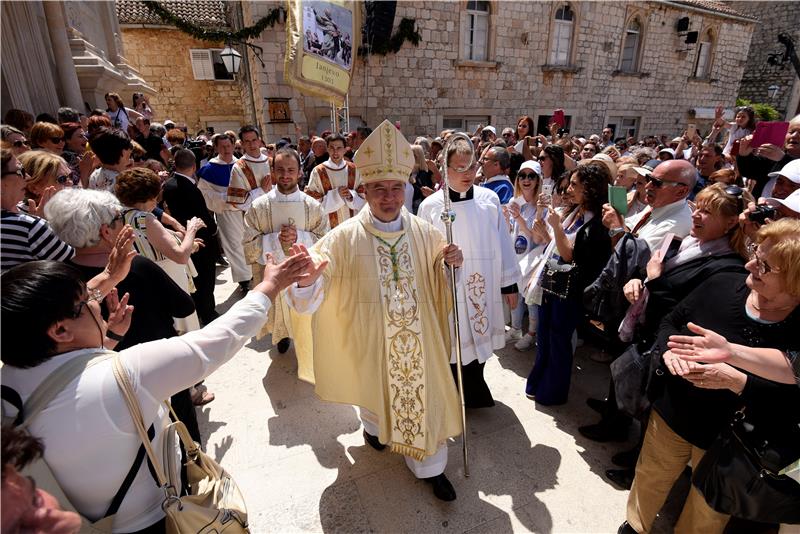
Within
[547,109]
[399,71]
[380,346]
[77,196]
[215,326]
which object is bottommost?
[380,346]

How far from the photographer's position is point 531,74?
51.1 ft

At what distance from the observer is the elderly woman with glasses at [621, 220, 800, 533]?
1630 mm

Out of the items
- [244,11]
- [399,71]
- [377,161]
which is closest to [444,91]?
[399,71]

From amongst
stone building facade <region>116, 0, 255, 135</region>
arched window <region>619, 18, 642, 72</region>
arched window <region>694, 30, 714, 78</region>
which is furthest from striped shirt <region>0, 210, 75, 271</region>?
arched window <region>694, 30, 714, 78</region>

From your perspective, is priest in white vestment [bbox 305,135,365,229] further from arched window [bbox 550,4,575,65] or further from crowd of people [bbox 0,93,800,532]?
arched window [bbox 550,4,575,65]

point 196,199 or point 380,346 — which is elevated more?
point 196,199

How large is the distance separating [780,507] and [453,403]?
1.54 metres

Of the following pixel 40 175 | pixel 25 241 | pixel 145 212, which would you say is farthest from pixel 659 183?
pixel 40 175

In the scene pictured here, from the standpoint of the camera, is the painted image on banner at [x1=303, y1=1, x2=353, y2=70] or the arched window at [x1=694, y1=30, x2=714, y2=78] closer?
the painted image on banner at [x1=303, y1=1, x2=353, y2=70]

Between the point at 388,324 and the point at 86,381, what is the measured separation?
158 centimetres

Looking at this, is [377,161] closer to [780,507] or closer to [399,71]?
[780,507]

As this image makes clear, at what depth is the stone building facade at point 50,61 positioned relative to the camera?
6.16 metres

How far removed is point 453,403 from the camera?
8.50 ft

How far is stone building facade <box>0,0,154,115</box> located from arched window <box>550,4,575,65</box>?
48.1 ft
